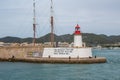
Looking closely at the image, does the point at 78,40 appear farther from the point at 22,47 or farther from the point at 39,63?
the point at 22,47

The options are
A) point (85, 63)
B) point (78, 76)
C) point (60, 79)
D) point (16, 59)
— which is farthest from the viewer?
point (16, 59)

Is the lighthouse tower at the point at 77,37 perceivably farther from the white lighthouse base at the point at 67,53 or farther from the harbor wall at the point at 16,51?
the harbor wall at the point at 16,51

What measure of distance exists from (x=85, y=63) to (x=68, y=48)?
4.03 m

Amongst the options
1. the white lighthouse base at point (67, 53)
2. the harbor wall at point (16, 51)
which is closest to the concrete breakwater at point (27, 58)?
the harbor wall at point (16, 51)

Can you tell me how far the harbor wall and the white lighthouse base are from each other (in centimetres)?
336

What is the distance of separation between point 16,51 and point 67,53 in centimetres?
1208

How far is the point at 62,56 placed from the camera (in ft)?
213

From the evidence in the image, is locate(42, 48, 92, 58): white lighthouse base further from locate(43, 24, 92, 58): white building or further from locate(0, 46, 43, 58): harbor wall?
locate(0, 46, 43, 58): harbor wall

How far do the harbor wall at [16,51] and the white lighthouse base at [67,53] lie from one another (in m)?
3.36

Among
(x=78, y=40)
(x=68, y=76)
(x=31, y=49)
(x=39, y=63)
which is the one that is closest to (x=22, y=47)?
(x=31, y=49)

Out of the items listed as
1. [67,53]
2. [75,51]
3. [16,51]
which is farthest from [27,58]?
[75,51]

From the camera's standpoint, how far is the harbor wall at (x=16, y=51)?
230 feet

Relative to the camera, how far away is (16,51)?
71.7 m

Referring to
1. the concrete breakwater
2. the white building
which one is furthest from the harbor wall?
the white building
